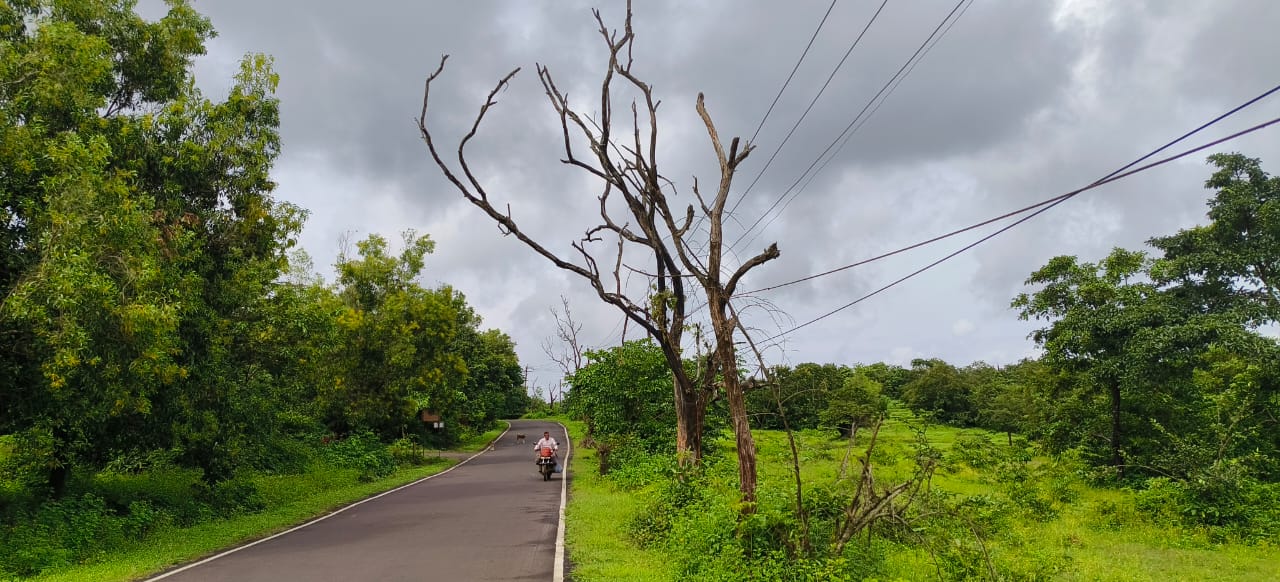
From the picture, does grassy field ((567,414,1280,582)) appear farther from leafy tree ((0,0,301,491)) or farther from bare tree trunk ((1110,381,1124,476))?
leafy tree ((0,0,301,491))

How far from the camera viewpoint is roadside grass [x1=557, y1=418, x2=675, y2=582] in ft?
28.1

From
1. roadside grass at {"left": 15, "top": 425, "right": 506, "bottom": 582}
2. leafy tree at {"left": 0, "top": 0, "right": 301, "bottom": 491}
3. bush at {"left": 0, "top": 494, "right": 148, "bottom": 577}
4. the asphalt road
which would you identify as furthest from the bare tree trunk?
bush at {"left": 0, "top": 494, "right": 148, "bottom": 577}

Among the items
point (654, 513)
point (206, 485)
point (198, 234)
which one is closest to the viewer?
point (654, 513)

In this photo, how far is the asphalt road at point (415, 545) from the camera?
30.2 feet

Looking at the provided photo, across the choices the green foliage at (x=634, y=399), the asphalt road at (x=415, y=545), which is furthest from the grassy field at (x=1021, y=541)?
the green foliage at (x=634, y=399)

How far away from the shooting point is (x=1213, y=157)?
23422 millimetres

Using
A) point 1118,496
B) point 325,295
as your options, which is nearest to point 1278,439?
point 1118,496

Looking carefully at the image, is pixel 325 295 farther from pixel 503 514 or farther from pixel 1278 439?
pixel 1278 439

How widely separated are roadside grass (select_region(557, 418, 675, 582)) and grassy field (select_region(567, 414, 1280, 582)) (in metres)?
0.02

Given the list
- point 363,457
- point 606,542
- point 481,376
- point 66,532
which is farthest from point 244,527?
point 481,376

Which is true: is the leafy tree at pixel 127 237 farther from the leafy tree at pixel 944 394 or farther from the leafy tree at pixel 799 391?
the leafy tree at pixel 944 394

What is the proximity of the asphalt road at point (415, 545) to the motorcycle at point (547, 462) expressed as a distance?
424 centimetres

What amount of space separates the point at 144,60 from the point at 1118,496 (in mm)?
23266

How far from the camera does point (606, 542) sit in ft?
35.3
